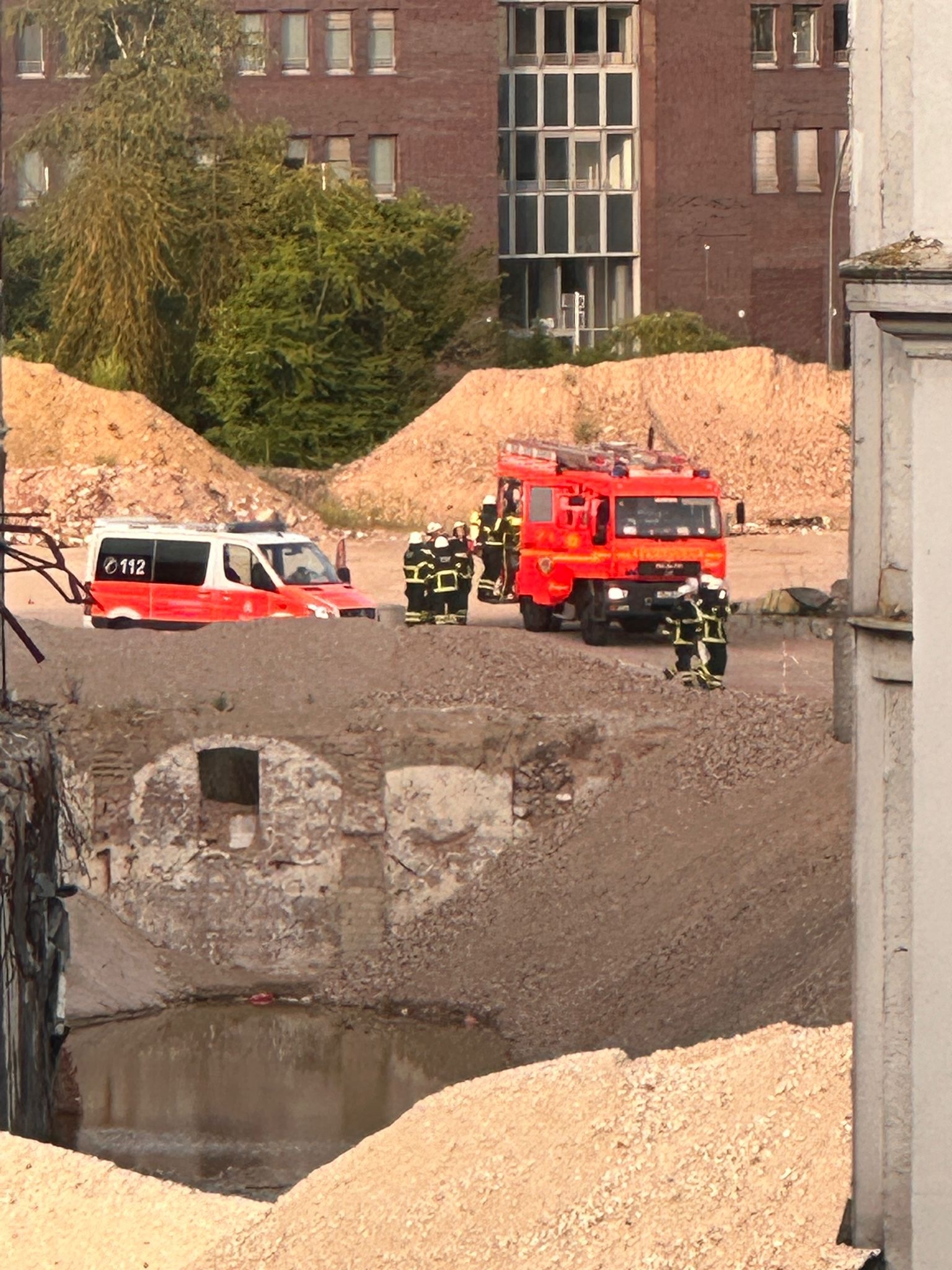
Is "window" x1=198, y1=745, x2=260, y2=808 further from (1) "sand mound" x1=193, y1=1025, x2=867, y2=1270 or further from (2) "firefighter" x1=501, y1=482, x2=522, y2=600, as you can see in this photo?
(1) "sand mound" x1=193, y1=1025, x2=867, y2=1270

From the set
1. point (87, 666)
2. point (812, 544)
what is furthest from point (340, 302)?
point (87, 666)

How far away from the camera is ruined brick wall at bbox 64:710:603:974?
22656mm

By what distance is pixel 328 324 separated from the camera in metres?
50.1

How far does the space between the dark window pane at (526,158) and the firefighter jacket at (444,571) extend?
124ft

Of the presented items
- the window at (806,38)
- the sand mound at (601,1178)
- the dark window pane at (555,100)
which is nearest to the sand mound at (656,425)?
the window at (806,38)

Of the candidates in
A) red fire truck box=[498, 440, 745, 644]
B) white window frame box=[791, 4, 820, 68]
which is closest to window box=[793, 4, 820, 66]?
white window frame box=[791, 4, 820, 68]

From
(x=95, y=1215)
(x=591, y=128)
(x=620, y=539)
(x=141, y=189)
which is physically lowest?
(x=95, y=1215)

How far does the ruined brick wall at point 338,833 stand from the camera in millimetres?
22656

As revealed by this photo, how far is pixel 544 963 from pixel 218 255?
33664mm

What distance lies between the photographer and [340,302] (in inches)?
1978

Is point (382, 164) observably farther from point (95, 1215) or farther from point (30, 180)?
point (95, 1215)

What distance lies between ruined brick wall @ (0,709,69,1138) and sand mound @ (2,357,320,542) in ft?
89.6

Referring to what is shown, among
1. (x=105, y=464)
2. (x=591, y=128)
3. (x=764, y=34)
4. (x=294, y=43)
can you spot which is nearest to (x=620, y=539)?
(x=105, y=464)

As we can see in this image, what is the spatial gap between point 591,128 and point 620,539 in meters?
37.2
